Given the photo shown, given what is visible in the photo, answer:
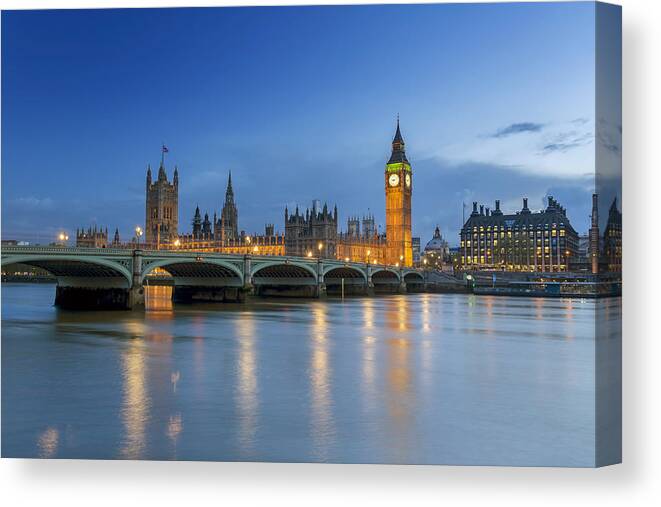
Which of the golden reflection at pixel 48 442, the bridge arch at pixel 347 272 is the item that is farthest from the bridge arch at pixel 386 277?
the golden reflection at pixel 48 442

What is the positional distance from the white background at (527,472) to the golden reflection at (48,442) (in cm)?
16

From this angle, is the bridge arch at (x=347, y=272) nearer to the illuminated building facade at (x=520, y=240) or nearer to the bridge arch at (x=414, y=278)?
the bridge arch at (x=414, y=278)

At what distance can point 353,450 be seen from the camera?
27.6 feet

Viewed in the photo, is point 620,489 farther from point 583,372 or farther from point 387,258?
point 387,258

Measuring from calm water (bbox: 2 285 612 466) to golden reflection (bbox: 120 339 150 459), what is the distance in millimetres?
38

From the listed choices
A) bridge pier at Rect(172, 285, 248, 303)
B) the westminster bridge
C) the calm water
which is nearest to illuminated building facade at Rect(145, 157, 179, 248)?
the westminster bridge

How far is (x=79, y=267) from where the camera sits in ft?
117

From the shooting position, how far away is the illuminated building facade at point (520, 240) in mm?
116750

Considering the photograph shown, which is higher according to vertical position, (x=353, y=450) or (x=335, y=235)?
(x=335, y=235)

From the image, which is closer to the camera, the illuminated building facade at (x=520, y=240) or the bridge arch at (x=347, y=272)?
the bridge arch at (x=347, y=272)

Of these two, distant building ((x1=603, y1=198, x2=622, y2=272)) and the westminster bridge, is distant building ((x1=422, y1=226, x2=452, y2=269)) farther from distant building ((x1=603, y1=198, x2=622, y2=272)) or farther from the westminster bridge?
distant building ((x1=603, y1=198, x2=622, y2=272))

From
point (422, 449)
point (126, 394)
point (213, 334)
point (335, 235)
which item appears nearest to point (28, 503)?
point (126, 394)

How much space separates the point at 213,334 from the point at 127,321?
271 inches

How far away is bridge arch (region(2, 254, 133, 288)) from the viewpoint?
2948 centimetres
